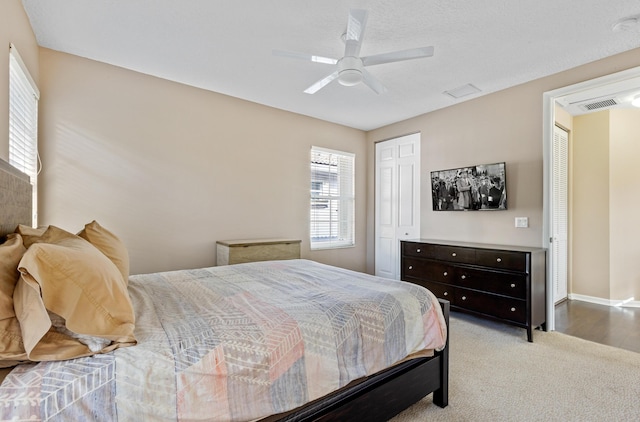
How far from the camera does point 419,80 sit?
3.43 m

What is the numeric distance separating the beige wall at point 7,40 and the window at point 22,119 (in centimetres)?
9

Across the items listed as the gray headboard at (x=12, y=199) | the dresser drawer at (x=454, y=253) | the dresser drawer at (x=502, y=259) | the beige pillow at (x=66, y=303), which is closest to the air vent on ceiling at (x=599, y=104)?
the dresser drawer at (x=502, y=259)

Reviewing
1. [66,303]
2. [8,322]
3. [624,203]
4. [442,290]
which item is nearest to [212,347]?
[66,303]

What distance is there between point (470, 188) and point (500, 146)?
0.59 meters

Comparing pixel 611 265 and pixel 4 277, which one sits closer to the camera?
pixel 4 277

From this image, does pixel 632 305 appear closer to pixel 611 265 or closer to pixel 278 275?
pixel 611 265

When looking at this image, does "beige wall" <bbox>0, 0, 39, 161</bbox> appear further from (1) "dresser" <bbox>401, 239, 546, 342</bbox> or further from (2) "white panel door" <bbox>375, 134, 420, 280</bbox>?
(2) "white panel door" <bbox>375, 134, 420, 280</bbox>

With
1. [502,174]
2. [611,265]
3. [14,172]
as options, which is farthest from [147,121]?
[611,265]

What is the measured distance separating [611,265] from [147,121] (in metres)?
6.08

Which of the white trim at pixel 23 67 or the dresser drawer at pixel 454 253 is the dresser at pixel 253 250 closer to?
the dresser drawer at pixel 454 253

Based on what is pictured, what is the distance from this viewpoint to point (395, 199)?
502 cm

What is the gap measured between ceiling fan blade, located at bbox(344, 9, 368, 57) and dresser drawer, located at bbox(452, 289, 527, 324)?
107 inches

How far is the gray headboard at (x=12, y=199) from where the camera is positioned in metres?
1.47

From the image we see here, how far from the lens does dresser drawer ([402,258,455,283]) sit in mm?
3602
